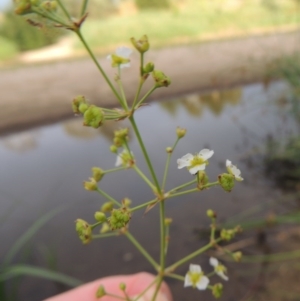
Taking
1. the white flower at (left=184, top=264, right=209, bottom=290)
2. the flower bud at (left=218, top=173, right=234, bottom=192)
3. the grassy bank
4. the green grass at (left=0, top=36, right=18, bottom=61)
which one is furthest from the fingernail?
the green grass at (left=0, top=36, right=18, bottom=61)

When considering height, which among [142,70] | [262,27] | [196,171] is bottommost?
[262,27]

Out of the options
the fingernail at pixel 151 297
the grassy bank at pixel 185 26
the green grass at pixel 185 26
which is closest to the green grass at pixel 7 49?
the grassy bank at pixel 185 26

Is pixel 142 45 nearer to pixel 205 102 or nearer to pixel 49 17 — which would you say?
pixel 49 17

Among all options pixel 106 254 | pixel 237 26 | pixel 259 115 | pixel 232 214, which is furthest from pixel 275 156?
pixel 237 26

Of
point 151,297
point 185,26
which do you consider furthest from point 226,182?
point 185,26

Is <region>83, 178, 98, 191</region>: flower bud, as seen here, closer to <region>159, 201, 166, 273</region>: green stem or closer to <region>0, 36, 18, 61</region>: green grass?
<region>159, 201, 166, 273</region>: green stem

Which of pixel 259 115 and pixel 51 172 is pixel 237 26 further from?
pixel 51 172
